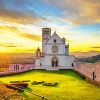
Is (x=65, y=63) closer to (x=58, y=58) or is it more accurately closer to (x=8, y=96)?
(x=58, y=58)

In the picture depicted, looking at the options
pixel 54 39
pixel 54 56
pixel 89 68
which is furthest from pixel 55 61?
pixel 89 68

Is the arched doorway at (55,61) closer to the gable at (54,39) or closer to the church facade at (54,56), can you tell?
the church facade at (54,56)

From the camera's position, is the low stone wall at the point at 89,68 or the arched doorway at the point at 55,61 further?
the arched doorway at the point at 55,61

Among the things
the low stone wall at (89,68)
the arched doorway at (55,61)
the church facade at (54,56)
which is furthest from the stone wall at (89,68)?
the arched doorway at (55,61)

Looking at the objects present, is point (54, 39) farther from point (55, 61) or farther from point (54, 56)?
point (55, 61)

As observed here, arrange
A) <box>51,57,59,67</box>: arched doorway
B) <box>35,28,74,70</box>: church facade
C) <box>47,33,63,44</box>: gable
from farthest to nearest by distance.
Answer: <box>51,57,59,67</box>: arched doorway
<box>35,28,74,70</box>: church facade
<box>47,33,63,44</box>: gable

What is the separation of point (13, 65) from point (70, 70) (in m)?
14.0

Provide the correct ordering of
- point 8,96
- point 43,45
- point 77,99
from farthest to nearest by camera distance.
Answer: point 43,45
point 77,99
point 8,96

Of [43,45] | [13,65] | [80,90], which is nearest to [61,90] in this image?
[80,90]

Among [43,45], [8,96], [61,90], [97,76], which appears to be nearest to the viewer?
[8,96]

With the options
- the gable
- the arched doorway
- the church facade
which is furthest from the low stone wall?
the gable

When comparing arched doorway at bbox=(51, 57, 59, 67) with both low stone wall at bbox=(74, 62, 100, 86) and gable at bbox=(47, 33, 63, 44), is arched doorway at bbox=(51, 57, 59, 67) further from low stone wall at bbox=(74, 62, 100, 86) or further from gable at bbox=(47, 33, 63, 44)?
low stone wall at bbox=(74, 62, 100, 86)

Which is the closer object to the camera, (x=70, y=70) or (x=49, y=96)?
(x=49, y=96)

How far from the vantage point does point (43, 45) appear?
62531 mm
